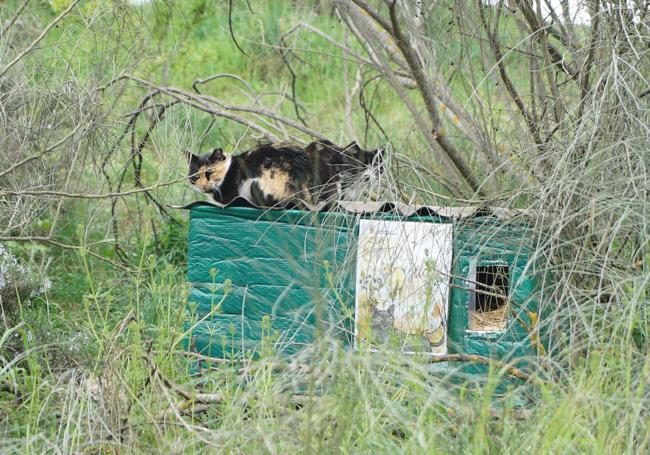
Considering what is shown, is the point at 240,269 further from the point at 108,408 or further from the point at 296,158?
the point at 108,408

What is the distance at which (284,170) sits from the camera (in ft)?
12.6

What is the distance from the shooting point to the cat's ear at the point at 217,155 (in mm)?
4090

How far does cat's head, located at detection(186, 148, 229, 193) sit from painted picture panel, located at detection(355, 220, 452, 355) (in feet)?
3.70

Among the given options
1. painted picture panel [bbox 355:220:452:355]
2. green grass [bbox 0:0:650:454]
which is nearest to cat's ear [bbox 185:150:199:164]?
green grass [bbox 0:0:650:454]

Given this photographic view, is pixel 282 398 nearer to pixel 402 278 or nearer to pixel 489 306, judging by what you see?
pixel 402 278

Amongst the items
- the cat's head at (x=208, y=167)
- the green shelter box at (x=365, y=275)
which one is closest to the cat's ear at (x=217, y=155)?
the cat's head at (x=208, y=167)

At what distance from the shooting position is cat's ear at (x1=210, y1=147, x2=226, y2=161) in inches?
161

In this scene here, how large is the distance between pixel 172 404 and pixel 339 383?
459mm

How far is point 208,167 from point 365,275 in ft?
4.04

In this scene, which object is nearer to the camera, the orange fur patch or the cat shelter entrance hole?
the cat shelter entrance hole

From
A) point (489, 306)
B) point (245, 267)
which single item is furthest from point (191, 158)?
point (489, 306)

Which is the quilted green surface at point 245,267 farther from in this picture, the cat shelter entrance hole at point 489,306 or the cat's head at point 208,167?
the cat's head at point 208,167

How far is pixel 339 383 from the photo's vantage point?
2230mm

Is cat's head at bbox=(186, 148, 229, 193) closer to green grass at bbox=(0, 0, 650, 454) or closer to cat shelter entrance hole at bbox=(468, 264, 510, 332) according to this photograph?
green grass at bbox=(0, 0, 650, 454)
